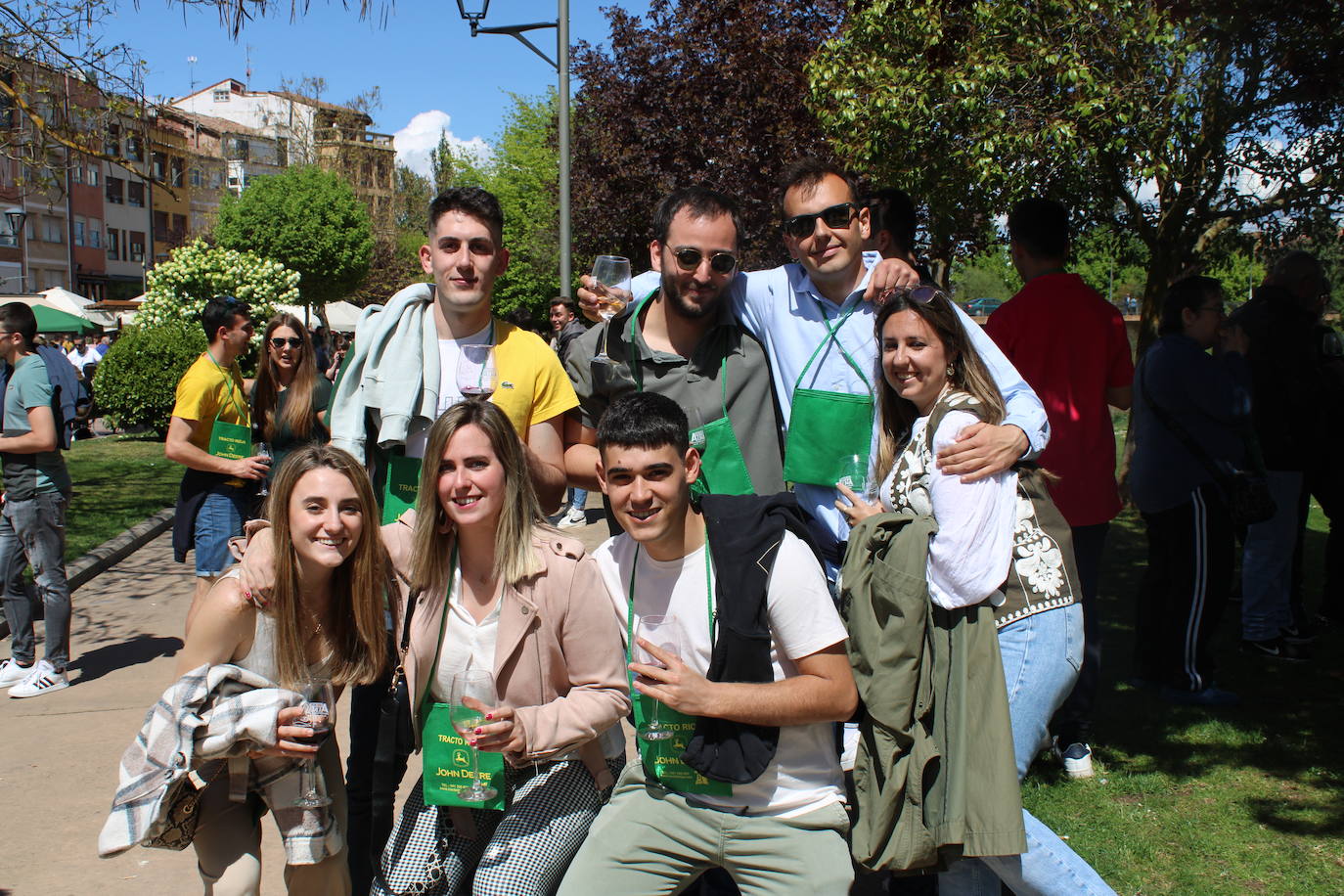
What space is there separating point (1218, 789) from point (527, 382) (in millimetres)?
3246

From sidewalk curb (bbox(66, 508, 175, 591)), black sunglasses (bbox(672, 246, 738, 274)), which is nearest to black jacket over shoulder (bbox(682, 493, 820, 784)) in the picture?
black sunglasses (bbox(672, 246, 738, 274))

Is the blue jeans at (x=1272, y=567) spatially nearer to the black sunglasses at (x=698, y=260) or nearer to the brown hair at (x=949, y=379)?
the brown hair at (x=949, y=379)

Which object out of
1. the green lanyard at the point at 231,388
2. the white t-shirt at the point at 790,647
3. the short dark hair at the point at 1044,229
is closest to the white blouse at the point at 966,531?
the white t-shirt at the point at 790,647

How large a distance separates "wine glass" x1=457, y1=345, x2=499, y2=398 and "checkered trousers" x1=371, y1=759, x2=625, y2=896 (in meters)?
1.29

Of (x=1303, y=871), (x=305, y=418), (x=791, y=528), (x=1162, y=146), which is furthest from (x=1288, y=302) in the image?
(x=305, y=418)

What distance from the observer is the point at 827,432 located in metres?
3.29

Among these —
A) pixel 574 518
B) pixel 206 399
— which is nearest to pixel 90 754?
pixel 206 399

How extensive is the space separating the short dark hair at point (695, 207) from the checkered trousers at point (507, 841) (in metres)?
1.65

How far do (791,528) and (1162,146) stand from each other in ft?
17.7

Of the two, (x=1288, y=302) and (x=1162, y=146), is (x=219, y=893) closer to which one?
(x=1288, y=302)

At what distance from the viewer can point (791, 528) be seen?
2918 mm

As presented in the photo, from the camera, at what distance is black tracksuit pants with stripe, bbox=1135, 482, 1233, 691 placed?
5223 mm

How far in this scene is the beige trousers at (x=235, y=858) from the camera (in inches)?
119

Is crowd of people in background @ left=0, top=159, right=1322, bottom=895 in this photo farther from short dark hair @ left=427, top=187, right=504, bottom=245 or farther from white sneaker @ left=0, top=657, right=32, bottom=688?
white sneaker @ left=0, top=657, right=32, bottom=688
